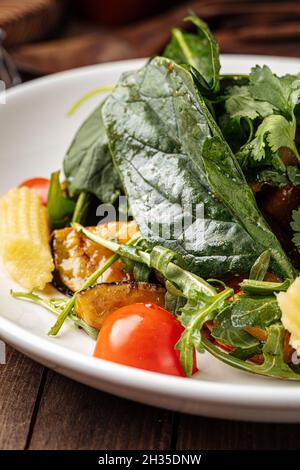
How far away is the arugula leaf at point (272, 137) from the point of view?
9.37 ft

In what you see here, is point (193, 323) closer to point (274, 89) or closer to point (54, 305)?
point (54, 305)

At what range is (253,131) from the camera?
3.06 meters

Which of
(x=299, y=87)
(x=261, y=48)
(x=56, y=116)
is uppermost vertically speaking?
(x=299, y=87)

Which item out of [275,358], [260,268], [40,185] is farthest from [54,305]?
[40,185]

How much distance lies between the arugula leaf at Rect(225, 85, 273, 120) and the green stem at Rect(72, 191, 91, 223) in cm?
79

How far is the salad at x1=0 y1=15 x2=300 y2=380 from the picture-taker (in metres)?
2.58

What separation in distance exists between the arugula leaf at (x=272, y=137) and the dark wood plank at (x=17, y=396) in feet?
3.60

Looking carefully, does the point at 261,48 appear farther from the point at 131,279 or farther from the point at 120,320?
the point at 120,320

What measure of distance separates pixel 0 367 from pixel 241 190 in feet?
3.54

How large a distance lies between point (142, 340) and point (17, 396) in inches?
19.7

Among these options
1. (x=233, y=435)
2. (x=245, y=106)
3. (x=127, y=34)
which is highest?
(x=245, y=106)

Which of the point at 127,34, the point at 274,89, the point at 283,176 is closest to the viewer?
the point at 283,176

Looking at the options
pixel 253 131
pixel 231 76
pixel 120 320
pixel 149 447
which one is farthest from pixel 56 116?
pixel 149 447

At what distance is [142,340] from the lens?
2.62 metres
